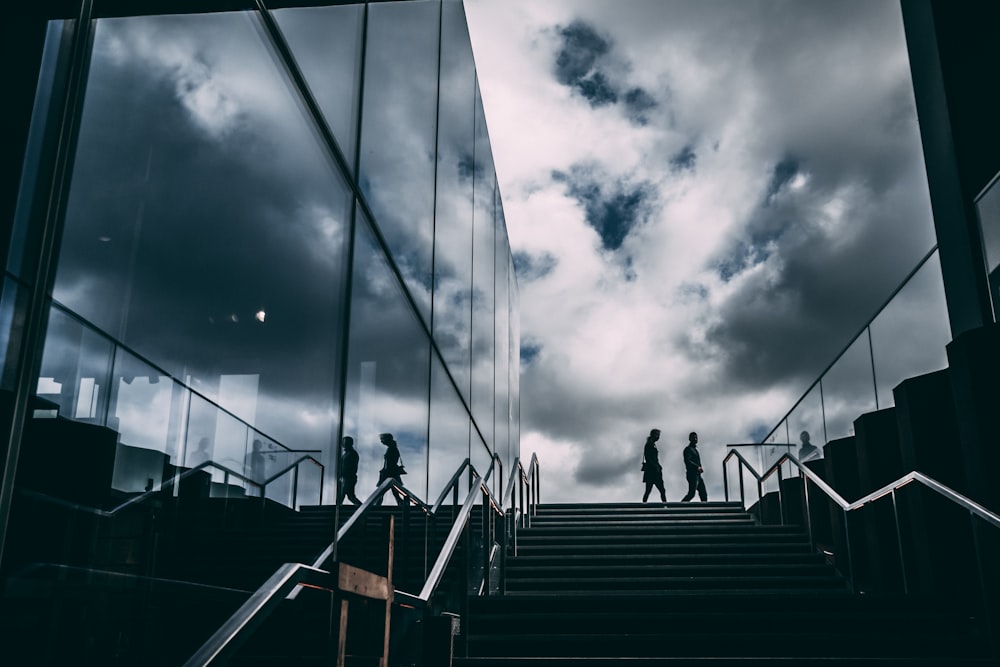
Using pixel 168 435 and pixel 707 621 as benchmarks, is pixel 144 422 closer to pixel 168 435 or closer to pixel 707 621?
pixel 168 435

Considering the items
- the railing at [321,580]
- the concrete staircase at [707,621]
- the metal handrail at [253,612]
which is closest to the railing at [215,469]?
the railing at [321,580]

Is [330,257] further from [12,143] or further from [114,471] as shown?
[12,143]

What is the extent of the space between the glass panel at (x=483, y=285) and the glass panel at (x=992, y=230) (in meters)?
5.15

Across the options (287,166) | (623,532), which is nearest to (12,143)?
(287,166)

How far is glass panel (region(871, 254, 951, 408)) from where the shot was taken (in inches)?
322

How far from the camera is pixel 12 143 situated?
79.3 inches

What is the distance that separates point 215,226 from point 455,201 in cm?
391

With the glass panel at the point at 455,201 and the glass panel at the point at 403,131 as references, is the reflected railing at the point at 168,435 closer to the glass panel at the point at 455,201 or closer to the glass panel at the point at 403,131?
the glass panel at the point at 403,131

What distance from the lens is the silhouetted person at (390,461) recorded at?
19.6ft

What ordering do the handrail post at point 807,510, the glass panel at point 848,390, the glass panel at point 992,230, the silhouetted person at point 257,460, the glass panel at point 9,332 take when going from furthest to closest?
the glass panel at point 848,390, the handrail post at point 807,510, the glass panel at point 992,230, the silhouetted person at point 257,460, the glass panel at point 9,332

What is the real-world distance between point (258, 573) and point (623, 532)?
22.1ft

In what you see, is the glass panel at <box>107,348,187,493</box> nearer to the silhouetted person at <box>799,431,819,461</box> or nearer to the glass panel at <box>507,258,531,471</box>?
the silhouetted person at <box>799,431,819,461</box>

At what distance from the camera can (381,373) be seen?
6000 mm

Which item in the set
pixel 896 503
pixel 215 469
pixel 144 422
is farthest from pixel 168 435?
pixel 896 503
